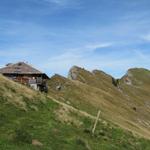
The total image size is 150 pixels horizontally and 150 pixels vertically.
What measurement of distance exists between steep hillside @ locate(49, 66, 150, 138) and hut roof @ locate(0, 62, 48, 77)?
17.0 ft

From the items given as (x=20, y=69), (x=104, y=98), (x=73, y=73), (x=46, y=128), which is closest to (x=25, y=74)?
(x=20, y=69)

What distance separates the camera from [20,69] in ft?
268

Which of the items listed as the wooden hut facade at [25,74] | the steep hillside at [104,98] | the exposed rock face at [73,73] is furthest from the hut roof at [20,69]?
the exposed rock face at [73,73]

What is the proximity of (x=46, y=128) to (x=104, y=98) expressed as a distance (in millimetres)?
52162

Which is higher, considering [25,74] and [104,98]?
[25,74]

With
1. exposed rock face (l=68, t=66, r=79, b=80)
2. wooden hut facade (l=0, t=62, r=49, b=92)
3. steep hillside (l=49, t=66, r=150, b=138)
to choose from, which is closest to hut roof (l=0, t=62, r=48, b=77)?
wooden hut facade (l=0, t=62, r=49, b=92)

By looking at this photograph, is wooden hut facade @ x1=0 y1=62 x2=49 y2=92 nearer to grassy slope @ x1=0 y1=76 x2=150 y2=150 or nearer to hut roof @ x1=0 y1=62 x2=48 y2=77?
hut roof @ x1=0 y1=62 x2=48 y2=77

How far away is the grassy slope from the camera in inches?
1500

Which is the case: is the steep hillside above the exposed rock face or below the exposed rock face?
below

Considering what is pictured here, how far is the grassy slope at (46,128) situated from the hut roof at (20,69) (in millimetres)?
24598

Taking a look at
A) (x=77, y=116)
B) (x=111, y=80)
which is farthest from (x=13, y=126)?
(x=111, y=80)

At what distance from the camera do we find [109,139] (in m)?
48.8

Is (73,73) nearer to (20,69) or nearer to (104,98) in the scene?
(104,98)

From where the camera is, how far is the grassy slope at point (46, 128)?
125 ft
